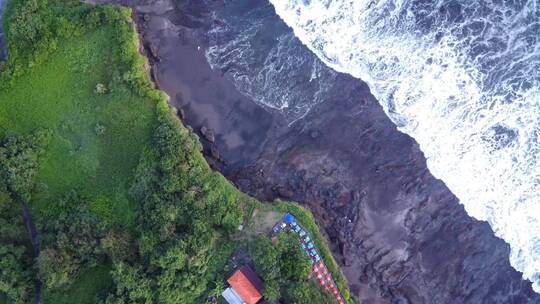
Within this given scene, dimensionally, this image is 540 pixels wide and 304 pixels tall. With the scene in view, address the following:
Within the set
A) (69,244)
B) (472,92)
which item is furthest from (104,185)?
(472,92)

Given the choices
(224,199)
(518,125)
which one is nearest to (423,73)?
(518,125)

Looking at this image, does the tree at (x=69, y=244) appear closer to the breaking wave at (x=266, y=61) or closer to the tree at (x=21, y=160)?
the tree at (x=21, y=160)

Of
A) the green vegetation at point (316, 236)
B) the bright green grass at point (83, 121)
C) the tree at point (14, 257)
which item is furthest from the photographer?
the bright green grass at point (83, 121)

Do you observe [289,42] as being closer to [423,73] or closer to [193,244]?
[423,73]

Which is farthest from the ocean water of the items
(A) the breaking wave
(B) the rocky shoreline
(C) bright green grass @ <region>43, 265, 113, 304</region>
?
(C) bright green grass @ <region>43, 265, 113, 304</region>

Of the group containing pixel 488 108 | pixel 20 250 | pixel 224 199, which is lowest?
pixel 488 108

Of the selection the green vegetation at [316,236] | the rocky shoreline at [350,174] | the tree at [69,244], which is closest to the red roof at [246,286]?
the green vegetation at [316,236]
